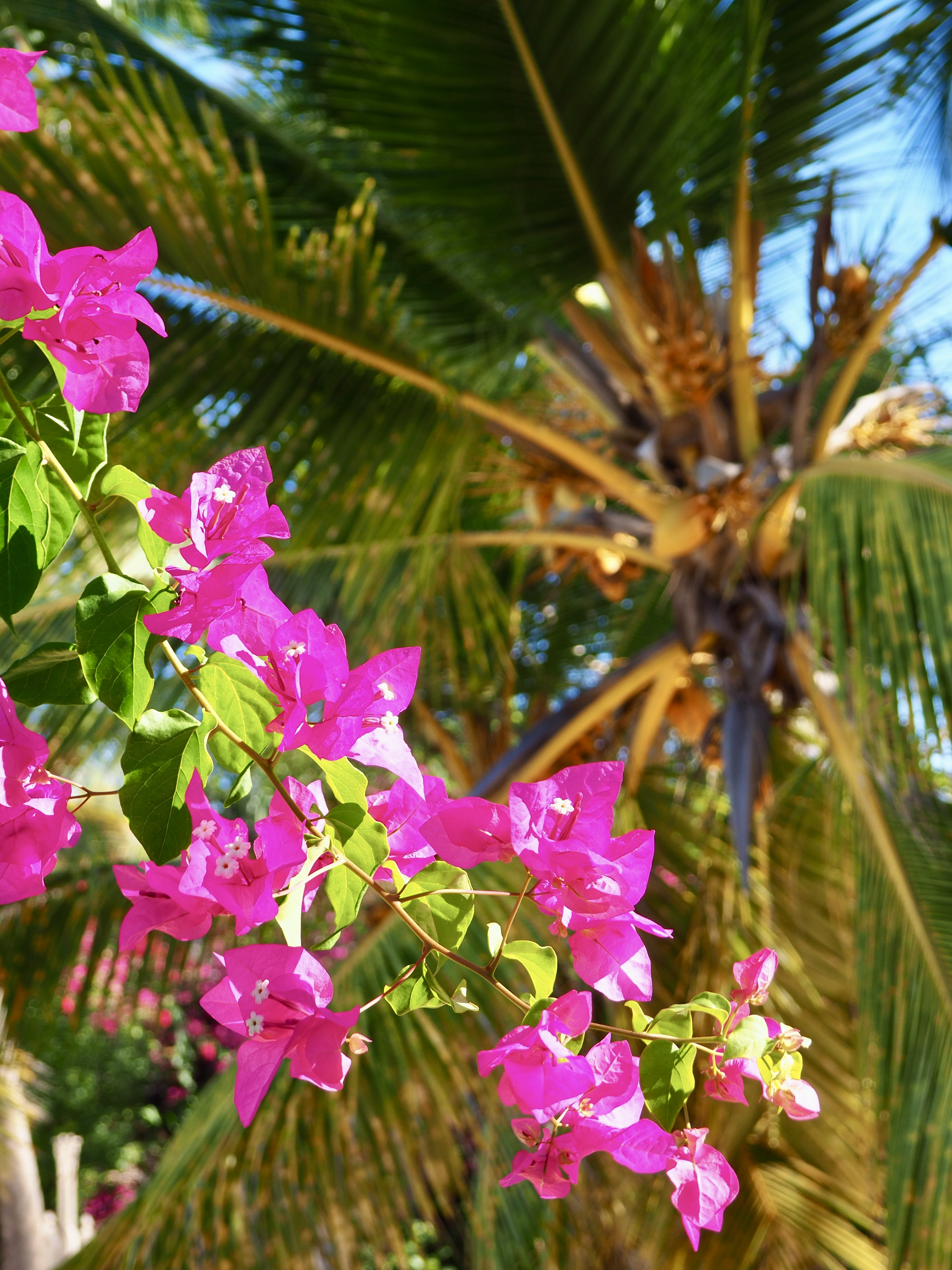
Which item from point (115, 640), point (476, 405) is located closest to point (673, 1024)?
point (115, 640)

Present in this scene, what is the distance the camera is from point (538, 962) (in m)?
0.37

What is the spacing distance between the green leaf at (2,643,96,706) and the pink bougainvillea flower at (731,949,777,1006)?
249mm

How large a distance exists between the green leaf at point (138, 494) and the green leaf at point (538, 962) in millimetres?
180

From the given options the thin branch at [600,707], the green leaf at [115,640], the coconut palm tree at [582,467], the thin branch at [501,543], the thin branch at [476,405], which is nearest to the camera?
the green leaf at [115,640]

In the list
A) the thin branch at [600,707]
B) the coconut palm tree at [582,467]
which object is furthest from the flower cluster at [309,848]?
the thin branch at [600,707]

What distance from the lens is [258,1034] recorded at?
338 mm

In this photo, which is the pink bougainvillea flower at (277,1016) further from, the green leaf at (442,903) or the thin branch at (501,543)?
the thin branch at (501,543)

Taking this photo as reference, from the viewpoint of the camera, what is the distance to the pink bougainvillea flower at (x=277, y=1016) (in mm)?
333

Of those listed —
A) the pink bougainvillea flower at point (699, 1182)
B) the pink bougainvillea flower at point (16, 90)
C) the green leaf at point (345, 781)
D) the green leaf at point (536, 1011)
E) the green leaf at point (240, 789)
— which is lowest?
the pink bougainvillea flower at point (699, 1182)

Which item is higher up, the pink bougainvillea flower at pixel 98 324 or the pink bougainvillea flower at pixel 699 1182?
the pink bougainvillea flower at pixel 98 324

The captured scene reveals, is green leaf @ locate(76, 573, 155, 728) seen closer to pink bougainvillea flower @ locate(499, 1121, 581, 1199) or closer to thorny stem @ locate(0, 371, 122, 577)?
thorny stem @ locate(0, 371, 122, 577)

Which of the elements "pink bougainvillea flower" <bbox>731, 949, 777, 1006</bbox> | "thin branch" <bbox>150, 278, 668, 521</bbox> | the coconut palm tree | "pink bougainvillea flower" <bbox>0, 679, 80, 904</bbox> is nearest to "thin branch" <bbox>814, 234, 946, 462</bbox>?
the coconut palm tree

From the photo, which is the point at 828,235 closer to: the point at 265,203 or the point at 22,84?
the point at 265,203

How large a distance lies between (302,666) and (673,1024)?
0.59 feet
